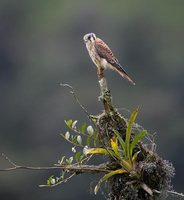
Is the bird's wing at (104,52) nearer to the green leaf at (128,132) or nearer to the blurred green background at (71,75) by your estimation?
the green leaf at (128,132)

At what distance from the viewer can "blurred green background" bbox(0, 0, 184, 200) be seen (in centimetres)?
3703

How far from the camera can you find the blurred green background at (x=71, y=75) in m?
37.0

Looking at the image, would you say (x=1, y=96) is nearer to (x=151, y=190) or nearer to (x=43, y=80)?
(x=43, y=80)

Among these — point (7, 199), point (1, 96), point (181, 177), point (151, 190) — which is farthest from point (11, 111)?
point (151, 190)

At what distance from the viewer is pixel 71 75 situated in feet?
133

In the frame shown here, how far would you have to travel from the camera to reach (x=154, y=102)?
40625 mm

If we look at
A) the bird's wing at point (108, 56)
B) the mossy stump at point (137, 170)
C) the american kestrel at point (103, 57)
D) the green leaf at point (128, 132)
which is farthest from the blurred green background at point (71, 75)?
the green leaf at point (128, 132)

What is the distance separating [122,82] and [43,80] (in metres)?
6.58

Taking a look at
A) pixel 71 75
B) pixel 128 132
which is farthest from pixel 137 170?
pixel 71 75

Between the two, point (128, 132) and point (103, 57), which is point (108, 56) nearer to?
point (103, 57)

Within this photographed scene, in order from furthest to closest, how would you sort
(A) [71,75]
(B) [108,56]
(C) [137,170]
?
(A) [71,75] → (B) [108,56] → (C) [137,170]

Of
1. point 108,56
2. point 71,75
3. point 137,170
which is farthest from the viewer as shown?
point 71,75

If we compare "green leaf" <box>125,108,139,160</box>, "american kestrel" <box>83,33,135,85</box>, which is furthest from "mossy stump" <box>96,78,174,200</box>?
"american kestrel" <box>83,33,135,85</box>

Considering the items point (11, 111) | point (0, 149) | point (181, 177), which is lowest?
point (181, 177)
